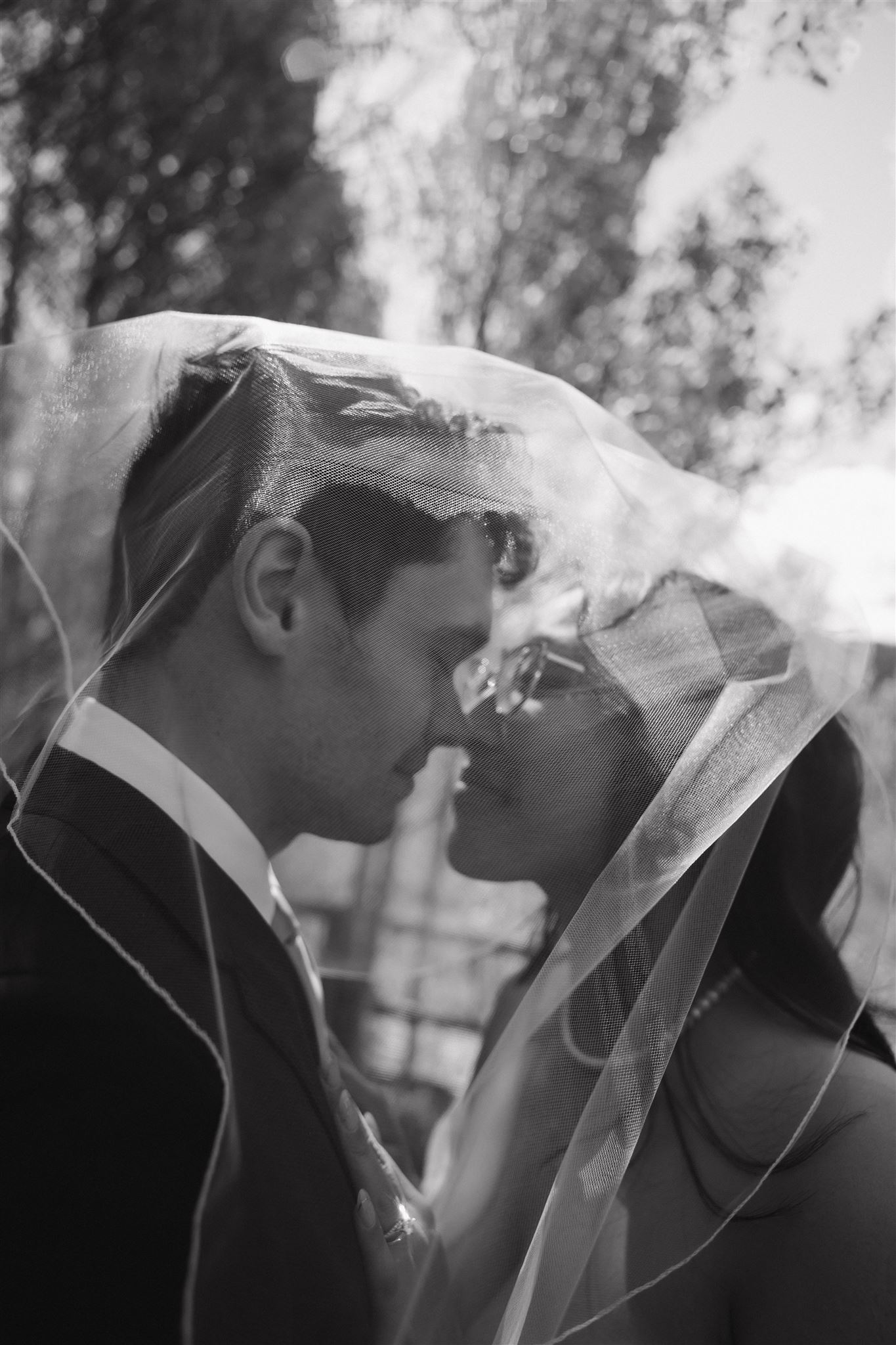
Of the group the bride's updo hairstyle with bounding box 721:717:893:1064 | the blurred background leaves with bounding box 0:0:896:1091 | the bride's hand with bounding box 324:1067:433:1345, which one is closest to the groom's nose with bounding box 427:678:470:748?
the bride's hand with bounding box 324:1067:433:1345

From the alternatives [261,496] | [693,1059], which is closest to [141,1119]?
[261,496]

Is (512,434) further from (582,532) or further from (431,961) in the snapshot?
(431,961)

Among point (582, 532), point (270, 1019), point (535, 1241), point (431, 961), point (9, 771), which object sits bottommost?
point (431, 961)

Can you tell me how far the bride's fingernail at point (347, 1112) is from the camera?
61.9 inches

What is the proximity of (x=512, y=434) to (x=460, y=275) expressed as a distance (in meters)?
4.65

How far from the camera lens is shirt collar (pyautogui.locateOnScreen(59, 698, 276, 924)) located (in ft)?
4.72

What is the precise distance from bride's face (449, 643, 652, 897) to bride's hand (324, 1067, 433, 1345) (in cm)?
51

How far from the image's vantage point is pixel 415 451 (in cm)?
166

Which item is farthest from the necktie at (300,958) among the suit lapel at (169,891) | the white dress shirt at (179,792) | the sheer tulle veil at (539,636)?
the sheer tulle veil at (539,636)

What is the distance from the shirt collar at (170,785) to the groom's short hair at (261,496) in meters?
0.15

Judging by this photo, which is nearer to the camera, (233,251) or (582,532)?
(582,532)

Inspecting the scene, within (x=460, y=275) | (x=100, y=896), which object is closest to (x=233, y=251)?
(x=460, y=275)

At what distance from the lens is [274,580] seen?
1.59 meters

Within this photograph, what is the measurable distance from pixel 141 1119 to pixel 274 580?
766mm
